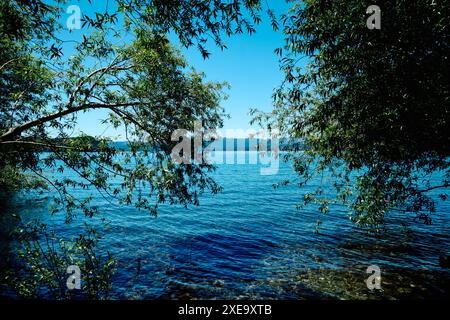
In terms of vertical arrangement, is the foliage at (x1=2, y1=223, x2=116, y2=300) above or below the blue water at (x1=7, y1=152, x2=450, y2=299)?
above

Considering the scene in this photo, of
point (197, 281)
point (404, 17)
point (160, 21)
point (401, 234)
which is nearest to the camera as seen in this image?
point (404, 17)

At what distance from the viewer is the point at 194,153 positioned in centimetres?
1107

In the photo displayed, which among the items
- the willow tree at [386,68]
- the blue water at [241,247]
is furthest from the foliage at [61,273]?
the willow tree at [386,68]

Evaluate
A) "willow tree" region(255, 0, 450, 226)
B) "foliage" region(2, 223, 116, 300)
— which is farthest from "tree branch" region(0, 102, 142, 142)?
"willow tree" region(255, 0, 450, 226)

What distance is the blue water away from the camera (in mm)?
14266

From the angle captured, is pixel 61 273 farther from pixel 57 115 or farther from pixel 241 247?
pixel 241 247

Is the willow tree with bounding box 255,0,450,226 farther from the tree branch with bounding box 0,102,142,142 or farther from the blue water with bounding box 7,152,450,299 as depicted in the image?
the blue water with bounding box 7,152,450,299

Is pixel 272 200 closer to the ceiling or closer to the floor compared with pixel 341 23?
closer to the floor

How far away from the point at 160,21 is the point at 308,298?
1363 cm

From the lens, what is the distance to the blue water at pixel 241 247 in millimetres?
14266

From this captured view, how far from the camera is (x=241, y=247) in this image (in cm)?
2003

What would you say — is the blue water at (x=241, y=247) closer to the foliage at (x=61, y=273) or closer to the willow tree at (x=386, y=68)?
the foliage at (x=61, y=273)

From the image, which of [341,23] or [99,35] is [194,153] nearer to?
[99,35]
